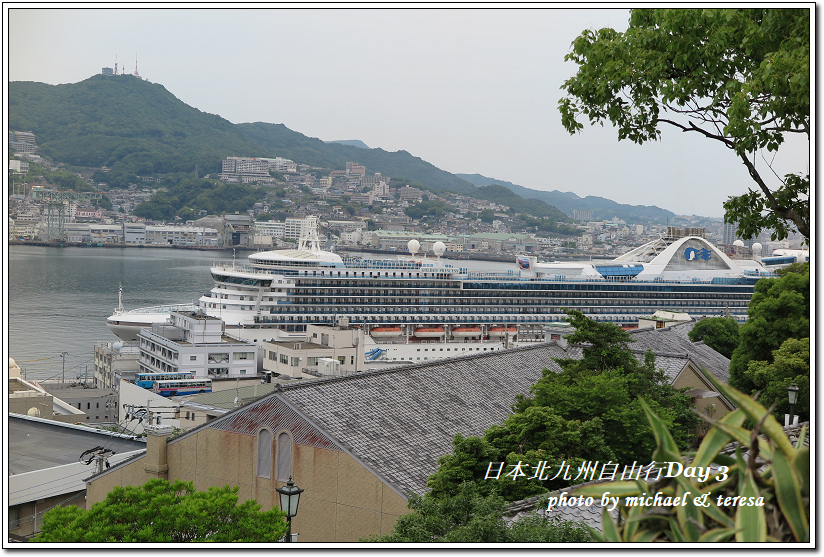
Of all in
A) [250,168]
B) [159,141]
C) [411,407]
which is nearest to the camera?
[411,407]

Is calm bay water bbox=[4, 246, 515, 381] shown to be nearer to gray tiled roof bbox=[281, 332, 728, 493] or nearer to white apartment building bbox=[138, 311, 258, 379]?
gray tiled roof bbox=[281, 332, 728, 493]

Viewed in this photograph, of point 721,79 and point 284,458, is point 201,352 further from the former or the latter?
point 721,79

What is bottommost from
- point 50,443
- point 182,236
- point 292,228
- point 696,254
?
point 50,443

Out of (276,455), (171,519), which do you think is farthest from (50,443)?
(171,519)

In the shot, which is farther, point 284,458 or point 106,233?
point 106,233

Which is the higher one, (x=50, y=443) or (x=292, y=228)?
(x=292, y=228)

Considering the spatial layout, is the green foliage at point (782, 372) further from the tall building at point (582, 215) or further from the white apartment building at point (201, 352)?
the tall building at point (582, 215)

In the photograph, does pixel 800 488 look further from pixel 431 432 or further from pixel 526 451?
pixel 431 432
